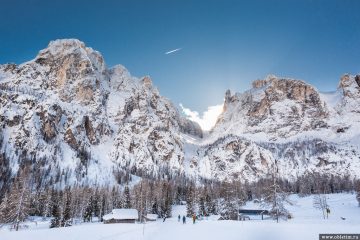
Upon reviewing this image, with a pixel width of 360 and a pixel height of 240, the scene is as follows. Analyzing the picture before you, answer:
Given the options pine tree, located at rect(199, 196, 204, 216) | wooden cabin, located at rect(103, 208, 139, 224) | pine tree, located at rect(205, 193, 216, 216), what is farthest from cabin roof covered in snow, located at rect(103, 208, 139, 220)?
pine tree, located at rect(205, 193, 216, 216)

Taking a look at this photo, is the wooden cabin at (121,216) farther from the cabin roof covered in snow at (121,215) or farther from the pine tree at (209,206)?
the pine tree at (209,206)

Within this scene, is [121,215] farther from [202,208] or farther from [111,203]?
[111,203]

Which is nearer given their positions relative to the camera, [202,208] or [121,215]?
[121,215]

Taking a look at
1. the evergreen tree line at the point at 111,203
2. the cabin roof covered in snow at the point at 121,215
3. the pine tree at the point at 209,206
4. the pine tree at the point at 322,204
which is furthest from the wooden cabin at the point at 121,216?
the pine tree at the point at 322,204

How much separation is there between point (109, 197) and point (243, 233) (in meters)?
94.3

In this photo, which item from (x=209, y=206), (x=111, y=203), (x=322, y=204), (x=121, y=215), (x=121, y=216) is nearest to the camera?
(x=121, y=216)

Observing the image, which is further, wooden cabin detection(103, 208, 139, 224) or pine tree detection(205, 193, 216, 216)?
pine tree detection(205, 193, 216, 216)

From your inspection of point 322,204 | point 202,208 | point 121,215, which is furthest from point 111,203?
point 322,204

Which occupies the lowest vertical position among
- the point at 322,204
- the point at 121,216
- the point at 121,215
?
the point at 121,216

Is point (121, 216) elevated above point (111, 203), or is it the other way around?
point (111, 203)

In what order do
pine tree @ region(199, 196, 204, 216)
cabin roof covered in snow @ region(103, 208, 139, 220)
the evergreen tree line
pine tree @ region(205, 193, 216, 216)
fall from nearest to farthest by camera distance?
the evergreen tree line
cabin roof covered in snow @ region(103, 208, 139, 220)
pine tree @ region(199, 196, 204, 216)
pine tree @ region(205, 193, 216, 216)

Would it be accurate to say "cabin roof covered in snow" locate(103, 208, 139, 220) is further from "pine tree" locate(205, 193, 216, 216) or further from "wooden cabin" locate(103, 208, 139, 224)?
"pine tree" locate(205, 193, 216, 216)

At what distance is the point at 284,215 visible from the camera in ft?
159

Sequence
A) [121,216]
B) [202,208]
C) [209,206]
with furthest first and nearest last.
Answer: [209,206] < [202,208] < [121,216]
